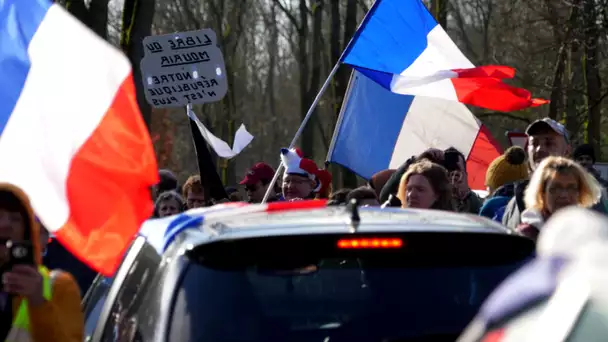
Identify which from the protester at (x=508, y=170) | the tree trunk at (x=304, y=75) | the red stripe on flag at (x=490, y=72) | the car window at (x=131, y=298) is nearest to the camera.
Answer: the car window at (x=131, y=298)

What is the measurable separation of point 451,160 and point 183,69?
108 inches

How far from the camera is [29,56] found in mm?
5801

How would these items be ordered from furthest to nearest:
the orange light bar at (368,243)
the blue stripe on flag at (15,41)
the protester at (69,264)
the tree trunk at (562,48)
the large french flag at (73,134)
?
the tree trunk at (562,48)
the protester at (69,264)
the blue stripe on flag at (15,41)
the large french flag at (73,134)
the orange light bar at (368,243)

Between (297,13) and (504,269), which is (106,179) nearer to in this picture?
(504,269)

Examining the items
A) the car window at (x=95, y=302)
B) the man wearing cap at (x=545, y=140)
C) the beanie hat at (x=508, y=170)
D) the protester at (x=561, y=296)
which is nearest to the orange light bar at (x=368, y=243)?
the car window at (x=95, y=302)

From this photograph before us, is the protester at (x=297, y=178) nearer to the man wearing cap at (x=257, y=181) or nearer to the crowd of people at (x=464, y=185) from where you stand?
the crowd of people at (x=464, y=185)

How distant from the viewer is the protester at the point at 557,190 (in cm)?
570

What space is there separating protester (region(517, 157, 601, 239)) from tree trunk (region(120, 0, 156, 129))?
972 cm

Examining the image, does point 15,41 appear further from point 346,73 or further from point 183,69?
point 346,73

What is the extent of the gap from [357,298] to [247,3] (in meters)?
45.3

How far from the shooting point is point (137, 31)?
15.3 m

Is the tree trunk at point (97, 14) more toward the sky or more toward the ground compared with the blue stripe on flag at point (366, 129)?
more toward the sky

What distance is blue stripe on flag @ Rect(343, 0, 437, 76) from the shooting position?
396 inches

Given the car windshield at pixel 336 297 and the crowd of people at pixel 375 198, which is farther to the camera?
the crowd of people at pixel 375 198
